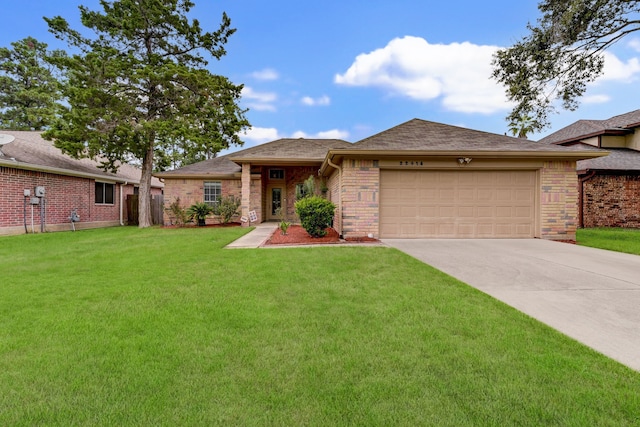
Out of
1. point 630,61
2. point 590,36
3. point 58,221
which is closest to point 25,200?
point 58,221

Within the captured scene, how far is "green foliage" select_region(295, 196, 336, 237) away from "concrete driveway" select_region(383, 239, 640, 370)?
1.97 metres

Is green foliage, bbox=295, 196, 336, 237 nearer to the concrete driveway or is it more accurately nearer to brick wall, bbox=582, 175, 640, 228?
the concrete driveway

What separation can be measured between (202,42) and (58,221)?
10.6 m

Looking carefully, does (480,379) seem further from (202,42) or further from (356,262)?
(202,42)

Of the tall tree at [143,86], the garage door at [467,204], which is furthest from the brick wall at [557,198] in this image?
the tall tree at [143,86]

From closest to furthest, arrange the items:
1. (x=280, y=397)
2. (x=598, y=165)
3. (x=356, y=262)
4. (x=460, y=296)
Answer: (x=280, y=397) → (x=460, y=296) → (x=356, y=262) → (x=598, y=165)

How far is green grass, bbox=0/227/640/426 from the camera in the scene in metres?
1.82

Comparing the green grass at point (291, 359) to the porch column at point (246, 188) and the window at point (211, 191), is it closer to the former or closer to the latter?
the porch column at point (246, 188)

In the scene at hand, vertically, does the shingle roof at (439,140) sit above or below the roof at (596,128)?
below

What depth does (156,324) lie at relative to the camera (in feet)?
10.2

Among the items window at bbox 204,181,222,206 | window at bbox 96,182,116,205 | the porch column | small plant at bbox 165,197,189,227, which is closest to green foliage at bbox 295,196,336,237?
the porch column

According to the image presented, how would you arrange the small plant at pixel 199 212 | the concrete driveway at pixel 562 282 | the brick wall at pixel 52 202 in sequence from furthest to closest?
the small plant at pixel 199 212, the brick wall at pixel 52 202, the concrete driveway at pixel 562 282

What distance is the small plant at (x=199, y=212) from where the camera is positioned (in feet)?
47.3

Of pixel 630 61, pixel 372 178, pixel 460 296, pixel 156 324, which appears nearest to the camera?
pixel 156 324
